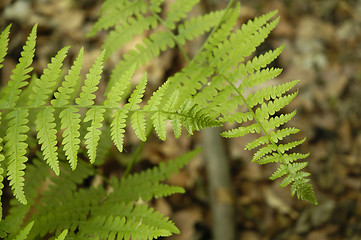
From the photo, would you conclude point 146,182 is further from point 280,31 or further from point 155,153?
point 280,31

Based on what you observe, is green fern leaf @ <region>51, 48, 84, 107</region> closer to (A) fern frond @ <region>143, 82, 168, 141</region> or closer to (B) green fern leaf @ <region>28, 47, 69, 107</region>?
(B) green fern leaf @ <region>28, 47, 69, 107</region>

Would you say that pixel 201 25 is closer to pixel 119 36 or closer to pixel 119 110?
pixel 119 36

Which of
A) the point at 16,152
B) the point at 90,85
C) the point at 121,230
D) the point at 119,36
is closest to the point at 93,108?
the point at 90,85

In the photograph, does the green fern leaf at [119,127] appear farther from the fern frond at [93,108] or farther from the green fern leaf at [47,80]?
the green fern leaf at [47,80]

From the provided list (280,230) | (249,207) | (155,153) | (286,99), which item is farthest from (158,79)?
(286,99)

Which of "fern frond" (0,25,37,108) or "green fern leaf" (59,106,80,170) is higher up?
"fern frond" (0,25,37,108)

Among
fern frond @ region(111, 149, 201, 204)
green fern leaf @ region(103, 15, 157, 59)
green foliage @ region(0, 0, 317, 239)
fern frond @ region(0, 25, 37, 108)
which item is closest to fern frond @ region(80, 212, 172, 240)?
green foliage @ region(0, 0, 317, 239)

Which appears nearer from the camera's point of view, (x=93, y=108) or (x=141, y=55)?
(x=93, y=108)
